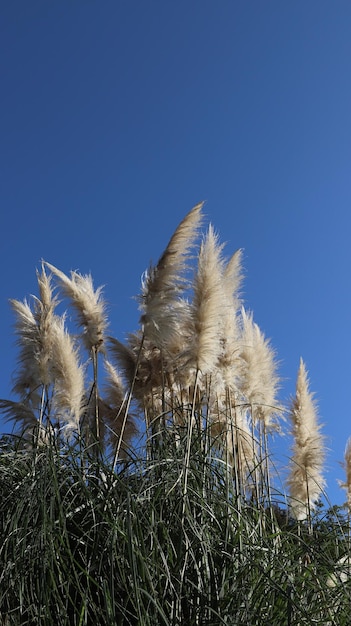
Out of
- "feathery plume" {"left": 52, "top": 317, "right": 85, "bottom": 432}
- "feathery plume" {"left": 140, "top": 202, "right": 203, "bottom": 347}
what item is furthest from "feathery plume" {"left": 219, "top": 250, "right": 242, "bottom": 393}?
"feathery plume" {"left": 52, "top": 317, "right": 85, "bottom": 432}

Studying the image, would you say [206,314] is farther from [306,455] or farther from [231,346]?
[306,455]

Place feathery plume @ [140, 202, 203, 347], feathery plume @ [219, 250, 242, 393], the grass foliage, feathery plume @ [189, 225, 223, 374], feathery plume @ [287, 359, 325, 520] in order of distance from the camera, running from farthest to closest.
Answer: feathery plume @ [287, 359, 325, 520] → feathery plume @ [219, 250, 242, 393] → feathery plume @ [140, 202, 203, 347] → feathery plume @ [189, 225, 223, 374] → the grass foliage

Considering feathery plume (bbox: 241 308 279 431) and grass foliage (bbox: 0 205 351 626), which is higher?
feathery plume (bbox: 241 308 279 431)

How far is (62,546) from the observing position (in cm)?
325

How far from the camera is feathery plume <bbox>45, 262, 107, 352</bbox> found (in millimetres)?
5758

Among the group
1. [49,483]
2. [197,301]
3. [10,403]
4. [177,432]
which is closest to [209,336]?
[197,301]

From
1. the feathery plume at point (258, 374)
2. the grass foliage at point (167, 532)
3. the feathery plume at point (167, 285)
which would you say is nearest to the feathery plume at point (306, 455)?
the feathery plume at point (258, 374)

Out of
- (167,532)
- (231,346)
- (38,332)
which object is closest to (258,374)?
(231,346)

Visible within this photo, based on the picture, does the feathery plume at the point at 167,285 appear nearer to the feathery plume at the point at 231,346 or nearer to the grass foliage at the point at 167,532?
the grass foliage at the point at 167,532

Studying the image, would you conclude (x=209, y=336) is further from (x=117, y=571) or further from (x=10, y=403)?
(x=10, y=403)

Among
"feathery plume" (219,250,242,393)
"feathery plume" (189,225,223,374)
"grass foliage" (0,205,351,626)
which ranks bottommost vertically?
"grass foliage" (0,205,351,626)

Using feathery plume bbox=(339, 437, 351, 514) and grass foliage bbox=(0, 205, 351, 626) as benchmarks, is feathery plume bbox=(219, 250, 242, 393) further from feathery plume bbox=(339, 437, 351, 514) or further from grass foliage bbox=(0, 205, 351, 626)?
feathery plume bbox=(339, 437, 351, 514)

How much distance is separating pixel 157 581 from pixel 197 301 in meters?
1.96

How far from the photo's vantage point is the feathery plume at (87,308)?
5758 millimetres
